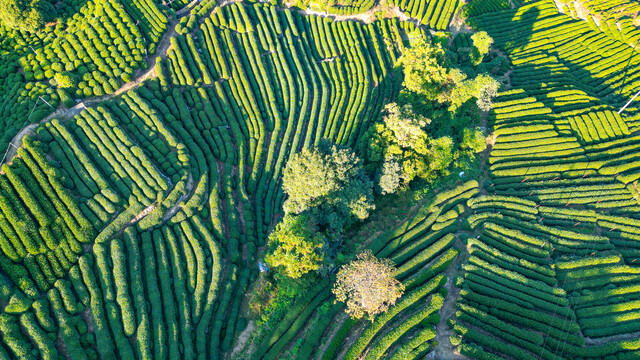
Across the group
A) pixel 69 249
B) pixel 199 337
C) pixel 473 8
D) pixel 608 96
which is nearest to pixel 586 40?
pixel 608 96

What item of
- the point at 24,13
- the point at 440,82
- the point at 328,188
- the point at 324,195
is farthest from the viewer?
the point at 24,13

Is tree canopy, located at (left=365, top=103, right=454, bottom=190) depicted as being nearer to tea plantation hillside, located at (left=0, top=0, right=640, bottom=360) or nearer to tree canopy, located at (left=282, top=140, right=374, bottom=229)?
tea plantation hillside, located at (left=0, top=0, right=640, bottom=360)

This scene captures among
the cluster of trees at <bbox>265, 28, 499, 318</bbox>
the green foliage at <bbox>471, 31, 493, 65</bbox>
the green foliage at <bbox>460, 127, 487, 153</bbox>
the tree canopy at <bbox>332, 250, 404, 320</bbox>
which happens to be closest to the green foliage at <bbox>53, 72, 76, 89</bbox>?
the cluster of trees at <bbox>265, 28, 499, 318</bbox>

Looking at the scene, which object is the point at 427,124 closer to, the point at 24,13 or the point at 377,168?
the point at 377,168

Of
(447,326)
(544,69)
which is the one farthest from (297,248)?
(544,69)

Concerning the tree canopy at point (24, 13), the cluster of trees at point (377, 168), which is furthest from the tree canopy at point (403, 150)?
the tree canopy at point (24, 13)

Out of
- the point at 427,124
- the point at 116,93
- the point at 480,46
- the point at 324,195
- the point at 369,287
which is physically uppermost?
the point at 480,46
